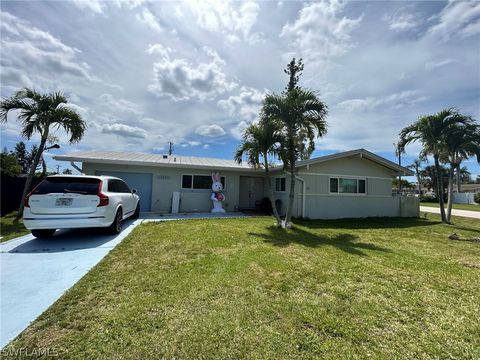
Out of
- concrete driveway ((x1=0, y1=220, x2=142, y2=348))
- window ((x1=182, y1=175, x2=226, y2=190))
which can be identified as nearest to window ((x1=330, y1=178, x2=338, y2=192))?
window ((x1=182, y1=175, x2=226, y2=190))

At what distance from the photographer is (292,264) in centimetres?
499

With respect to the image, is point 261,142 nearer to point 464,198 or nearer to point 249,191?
point 249,191

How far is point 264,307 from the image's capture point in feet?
10.5

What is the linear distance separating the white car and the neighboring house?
17.4 ft

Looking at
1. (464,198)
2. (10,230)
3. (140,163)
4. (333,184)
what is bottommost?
(10,230)

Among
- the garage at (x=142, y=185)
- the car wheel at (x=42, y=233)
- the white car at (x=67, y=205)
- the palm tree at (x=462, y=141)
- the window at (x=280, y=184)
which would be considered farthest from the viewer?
the window at (x=280, y=184)

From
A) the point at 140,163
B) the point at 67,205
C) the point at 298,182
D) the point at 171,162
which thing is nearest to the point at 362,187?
the point at 298,182

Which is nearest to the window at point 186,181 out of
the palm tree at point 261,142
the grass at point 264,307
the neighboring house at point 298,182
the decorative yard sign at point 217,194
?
the neighboring house at point 298,182

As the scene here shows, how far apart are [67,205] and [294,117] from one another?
314 inches

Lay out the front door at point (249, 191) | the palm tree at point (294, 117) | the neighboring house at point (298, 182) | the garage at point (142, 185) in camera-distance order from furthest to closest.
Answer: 1. the front door at point (249, 191)
2. the garage at point (142, 185)
3. the neighboring house at point (298, 182)
4. the palm tree at point (294, 117)

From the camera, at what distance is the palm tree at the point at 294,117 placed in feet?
30.1

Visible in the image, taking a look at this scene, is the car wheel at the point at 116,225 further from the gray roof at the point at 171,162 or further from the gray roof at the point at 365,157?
the gray roof at the point at 365,157

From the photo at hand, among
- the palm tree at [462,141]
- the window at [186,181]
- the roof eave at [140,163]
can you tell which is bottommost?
the window at [186,181]

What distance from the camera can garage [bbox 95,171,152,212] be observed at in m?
12.4
